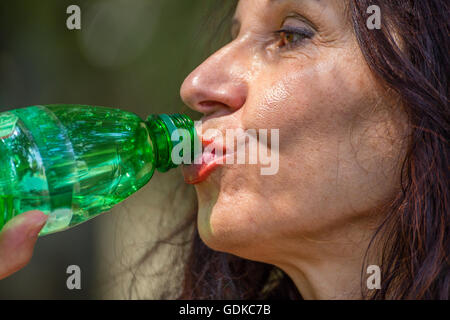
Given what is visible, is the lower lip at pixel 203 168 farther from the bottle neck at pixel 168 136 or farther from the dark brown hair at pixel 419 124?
the dark brown hair at pixel 419 124

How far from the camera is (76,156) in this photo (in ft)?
3.52

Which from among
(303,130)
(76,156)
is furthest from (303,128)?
(76,156)

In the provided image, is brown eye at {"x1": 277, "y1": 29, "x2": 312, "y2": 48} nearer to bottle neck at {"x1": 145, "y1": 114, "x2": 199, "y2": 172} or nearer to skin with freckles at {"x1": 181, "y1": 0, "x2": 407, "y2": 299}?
skin with freckles at {"x1": 181, "y1": 0, "x2": 407, "y2": 299}

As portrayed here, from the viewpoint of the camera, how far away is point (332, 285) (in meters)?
1.26

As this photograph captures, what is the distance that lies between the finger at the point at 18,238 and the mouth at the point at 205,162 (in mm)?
340

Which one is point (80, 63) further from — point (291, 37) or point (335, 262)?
point (335, 262)

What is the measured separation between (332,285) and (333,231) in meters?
0.18

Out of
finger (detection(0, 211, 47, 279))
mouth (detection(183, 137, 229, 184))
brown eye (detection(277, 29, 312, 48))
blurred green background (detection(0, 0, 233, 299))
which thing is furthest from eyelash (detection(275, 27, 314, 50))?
blurred green background (detection(0, 0, 233, 299))

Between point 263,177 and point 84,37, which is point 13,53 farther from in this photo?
point 263,177

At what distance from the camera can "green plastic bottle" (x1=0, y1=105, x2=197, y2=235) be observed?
1.00 m

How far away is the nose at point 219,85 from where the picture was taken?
115cm

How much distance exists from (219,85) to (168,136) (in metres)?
0.16

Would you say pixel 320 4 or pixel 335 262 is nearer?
pixel 320 4
